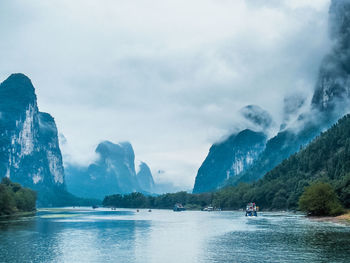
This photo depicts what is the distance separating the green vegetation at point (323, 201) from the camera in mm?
143750

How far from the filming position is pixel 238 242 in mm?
74000

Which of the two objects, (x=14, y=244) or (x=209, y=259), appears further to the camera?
(x=14, y=244)

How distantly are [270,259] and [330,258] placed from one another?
24.5 ft

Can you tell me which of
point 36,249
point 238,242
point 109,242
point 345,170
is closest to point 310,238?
point 238,242

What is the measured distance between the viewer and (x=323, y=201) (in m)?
146

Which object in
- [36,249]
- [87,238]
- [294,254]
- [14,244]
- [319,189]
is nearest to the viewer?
[294,254]

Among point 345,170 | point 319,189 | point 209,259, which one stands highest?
point 345,170

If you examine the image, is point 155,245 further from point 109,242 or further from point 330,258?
point 330,258

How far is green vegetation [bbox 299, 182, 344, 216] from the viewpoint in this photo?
144m

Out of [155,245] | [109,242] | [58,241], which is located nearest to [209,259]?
[155,245]

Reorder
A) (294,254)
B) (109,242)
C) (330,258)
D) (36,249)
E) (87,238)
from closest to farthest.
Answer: (330,258)
(294,254)
(36,249)
(109,242)
(87,238)

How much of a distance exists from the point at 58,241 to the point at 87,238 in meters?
6.91

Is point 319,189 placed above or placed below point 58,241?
above

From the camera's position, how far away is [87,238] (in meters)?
82.5
